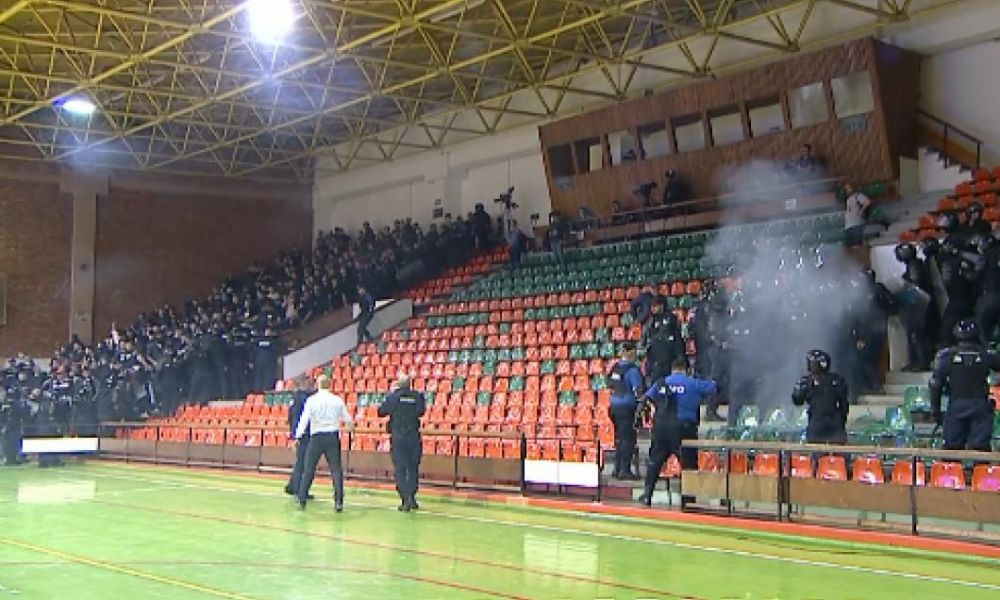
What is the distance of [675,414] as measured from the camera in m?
12.6

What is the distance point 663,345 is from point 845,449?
4833mm

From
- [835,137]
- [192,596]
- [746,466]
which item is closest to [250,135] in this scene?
[835,137]

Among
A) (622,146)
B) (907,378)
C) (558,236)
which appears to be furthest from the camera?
(622,146)

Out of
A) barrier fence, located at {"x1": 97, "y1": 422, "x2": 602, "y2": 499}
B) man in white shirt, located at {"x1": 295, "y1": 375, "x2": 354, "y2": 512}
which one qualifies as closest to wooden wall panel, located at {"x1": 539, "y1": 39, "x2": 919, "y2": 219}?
barrier fence, located at {"x1": 97, "y1": 422, "x2": 602, "y2": 499}

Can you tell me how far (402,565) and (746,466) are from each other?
15.2ft

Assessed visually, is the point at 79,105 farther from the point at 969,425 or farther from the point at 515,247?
the point at 969,425

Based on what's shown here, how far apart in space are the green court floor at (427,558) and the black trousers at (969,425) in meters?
1.26

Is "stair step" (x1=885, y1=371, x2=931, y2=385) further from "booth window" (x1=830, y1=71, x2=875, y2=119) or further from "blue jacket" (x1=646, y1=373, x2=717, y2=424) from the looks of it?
"booth window" (x1=830, y1=71, x2=875, y2=119)

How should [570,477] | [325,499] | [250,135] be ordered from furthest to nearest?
Answer: [250,135] → [325,499] → [570,477]

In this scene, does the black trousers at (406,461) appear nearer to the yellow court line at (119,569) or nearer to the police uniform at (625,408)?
the police uniform at (625,408)

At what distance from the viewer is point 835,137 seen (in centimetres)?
2203

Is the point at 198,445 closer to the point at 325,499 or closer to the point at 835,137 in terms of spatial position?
the point at 325,499

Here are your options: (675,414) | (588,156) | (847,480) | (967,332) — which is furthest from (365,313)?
(967,332)

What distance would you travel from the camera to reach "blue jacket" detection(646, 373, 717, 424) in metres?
12.5
